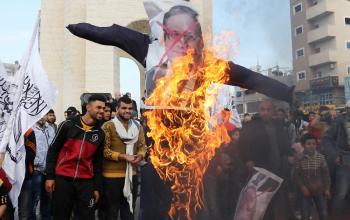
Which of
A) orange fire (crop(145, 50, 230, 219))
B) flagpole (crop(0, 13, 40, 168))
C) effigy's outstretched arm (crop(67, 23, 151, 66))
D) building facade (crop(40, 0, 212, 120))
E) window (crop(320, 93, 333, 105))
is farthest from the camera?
building facade (crop(40, 0, 212, 120))

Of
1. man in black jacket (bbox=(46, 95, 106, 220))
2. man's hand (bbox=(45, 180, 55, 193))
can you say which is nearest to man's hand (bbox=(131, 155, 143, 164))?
man in black jacket (bbox=(46, 95, 106, 220))

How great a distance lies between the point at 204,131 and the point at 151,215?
1306 millimetres

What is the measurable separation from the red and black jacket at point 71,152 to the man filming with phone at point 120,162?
35 centimetres

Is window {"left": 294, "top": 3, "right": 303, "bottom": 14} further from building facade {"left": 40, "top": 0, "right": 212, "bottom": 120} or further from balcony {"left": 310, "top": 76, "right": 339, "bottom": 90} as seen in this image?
building facade {"left": 40, "top": 0, "right": 212, "bottom": 120}

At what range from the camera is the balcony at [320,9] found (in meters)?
5.91

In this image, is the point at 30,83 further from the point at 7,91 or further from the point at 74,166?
the point at 74,166

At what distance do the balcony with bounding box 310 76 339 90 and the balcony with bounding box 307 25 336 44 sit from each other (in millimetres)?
547

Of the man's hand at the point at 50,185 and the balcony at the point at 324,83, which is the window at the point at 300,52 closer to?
the balcony at the point at 324,83

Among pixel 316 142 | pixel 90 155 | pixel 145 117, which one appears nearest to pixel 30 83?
pixel 90 155

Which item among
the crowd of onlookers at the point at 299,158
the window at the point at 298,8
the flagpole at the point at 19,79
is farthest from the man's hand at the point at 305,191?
the flagpole at the point at 19,79

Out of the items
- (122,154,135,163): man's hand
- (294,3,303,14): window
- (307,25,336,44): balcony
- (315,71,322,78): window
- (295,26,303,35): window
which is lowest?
(122,154,135,163): man's hand

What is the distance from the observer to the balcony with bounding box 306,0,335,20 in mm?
5906

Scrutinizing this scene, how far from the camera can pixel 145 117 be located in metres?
5.47

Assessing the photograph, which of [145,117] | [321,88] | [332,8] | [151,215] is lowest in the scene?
[151,215]
